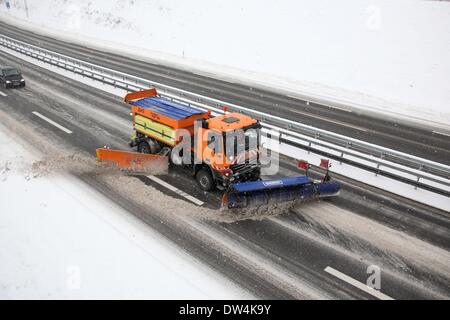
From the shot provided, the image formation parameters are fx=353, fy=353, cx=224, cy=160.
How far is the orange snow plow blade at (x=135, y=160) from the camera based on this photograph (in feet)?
44.6

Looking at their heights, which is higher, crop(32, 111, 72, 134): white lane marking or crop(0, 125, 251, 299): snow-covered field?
crop(32, 111, 72, 134): white lane marking

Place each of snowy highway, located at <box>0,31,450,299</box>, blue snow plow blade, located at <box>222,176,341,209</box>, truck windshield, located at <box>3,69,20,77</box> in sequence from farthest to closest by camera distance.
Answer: truck windshield, located at <box>3,69,20,77</box> < blue snow plow blade, located at <box>222,176,341,209</box> < snowy highway, located at <box>0,31,450,299</box>

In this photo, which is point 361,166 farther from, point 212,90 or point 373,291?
point 212,90

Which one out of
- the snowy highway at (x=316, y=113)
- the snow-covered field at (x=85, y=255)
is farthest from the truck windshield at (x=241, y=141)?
the snowy highway at (x=316, y=113)

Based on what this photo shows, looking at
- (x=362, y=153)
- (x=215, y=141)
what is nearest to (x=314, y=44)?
(x=362, y=153)

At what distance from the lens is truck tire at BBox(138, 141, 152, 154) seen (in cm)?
1465

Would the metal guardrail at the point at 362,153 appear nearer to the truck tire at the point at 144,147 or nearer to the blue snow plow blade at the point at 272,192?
A: the blue snow plow blade at the point at 272,192

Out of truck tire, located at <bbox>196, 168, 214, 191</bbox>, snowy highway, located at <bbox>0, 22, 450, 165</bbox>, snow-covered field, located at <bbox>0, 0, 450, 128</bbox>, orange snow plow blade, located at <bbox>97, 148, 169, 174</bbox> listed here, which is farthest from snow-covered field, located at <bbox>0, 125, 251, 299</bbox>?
snow-covered field, located at <bbox>0, 0, 450, 128</bbox>

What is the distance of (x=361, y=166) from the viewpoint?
1495cm

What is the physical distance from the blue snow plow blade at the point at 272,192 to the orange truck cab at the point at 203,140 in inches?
28.9

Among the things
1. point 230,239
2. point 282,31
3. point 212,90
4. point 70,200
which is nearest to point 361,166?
point 230,239

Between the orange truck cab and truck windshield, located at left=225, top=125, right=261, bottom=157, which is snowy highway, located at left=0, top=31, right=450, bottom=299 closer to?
the orange truck cab

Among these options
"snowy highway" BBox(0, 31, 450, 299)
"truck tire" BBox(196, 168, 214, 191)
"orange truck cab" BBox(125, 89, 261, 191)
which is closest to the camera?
"snowy highway" BBox(0, 31, 450, 299)

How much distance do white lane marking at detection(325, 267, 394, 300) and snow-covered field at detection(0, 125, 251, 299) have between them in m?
2.43
